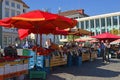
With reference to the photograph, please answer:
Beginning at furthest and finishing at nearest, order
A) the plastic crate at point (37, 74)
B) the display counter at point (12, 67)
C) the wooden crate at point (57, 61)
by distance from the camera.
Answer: the wooden crate at point (57, 61) < the plastic crate at point (37, 74) < the display counter at point (12, 67)

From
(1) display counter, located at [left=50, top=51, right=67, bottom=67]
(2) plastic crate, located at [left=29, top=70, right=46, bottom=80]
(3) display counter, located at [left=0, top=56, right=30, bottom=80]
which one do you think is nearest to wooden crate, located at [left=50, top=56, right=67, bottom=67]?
(1) display counter, located at [left=50, top=51, right=67, bottom=67]

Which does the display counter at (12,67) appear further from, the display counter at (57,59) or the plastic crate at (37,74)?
the display counter at (57,59)

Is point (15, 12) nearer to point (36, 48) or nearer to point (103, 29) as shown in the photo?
point (103, 29)

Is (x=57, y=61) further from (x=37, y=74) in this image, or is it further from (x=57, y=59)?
(x=37, y=74)

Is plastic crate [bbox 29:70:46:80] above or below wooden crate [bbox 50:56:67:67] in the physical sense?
below

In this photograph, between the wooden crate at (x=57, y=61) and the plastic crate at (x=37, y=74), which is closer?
the plastic crate at (x=37, y=74)

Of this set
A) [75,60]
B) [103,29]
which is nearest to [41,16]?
[75,60]

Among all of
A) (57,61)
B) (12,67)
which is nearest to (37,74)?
(12,67)

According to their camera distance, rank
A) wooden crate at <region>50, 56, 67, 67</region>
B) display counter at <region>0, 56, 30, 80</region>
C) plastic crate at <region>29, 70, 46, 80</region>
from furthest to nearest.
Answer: wooden crate at <region>50, 56, 67, 67</region>, plastic crate at <region>29, 70, 46, 80</region>, display counter at <region>0, 56, 30, 80</region>

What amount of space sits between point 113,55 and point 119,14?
1806 inches

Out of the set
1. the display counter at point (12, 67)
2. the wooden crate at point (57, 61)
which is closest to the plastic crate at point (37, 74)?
the display counter at point (12, 67)

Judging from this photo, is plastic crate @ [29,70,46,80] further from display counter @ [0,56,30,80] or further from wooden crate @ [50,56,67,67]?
wooden crate @ [50,56,67,67]

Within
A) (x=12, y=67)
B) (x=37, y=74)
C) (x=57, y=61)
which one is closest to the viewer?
(x=12, y=67)

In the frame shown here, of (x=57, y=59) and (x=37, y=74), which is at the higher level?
(x=57, y=59)
